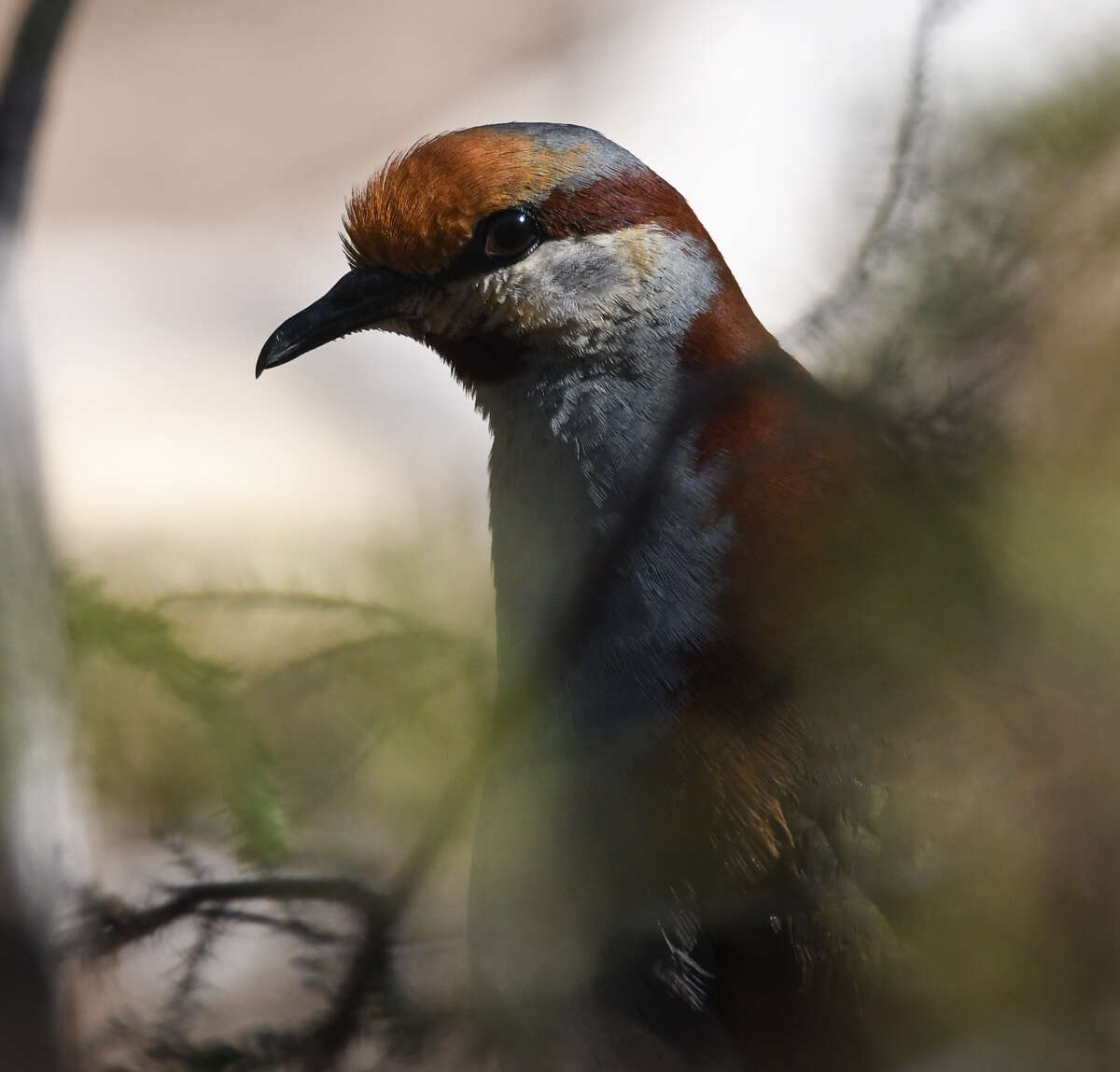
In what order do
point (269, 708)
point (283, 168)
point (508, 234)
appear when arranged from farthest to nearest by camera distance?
point (283, 168) → point (508, 234) → point (269, 708)

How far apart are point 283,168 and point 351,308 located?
9.77ft

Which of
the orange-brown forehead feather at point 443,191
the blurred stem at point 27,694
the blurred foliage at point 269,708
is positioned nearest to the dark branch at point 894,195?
the blurred foliage at point 269,708

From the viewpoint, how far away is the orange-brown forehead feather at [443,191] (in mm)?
1254

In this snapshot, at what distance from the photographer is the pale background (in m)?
2.94

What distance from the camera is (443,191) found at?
4.11 ft

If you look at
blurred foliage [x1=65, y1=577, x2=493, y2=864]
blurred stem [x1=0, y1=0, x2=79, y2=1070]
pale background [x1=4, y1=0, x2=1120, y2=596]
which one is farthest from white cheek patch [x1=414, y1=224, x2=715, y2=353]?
blurred foliage [x1=65, y1=577, x2=493, y2=864]

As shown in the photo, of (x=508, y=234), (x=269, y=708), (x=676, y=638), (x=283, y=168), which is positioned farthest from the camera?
(x=283, y=168)

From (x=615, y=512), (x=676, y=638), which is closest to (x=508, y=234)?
(x=615, y=512)

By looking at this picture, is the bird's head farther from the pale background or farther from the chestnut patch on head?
the pale background

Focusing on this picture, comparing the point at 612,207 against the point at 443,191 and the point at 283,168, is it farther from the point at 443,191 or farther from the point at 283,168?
the point at 283,168

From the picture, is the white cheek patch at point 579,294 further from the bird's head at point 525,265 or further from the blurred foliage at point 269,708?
the blurred foliage at point 269,708

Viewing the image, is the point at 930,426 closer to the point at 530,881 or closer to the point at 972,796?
the point at 972,796

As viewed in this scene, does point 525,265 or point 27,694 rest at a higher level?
point 525,265

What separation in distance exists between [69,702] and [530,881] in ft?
1.03
